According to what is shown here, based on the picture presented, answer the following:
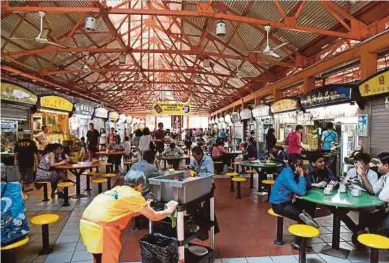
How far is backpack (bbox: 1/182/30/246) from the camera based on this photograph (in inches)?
118

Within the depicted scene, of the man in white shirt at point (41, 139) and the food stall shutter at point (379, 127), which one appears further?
the man in white shirt at point (41, 139)

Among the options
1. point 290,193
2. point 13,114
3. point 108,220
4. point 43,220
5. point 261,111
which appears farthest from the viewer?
point 261,111

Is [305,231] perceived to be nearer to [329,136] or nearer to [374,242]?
[374,242]

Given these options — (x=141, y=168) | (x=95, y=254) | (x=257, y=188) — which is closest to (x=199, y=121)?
(x=257, y=188)

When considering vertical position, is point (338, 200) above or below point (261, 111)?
below

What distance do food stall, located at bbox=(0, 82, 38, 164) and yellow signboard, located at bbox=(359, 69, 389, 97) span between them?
7.55 m

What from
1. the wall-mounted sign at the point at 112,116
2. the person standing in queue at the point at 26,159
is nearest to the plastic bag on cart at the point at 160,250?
the person standing in queue at the point at 26,159

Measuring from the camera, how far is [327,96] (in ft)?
23.6

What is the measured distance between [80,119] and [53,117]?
404 centimetres

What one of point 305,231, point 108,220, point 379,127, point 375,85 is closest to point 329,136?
point 379,127

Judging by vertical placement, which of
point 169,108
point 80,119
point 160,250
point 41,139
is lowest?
point 160,250

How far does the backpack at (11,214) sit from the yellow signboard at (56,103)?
6764mm

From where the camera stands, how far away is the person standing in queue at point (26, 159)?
7707 mm

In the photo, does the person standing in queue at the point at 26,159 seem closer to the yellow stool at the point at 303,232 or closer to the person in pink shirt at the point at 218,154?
the person in pink shirt at the point at 218,154
